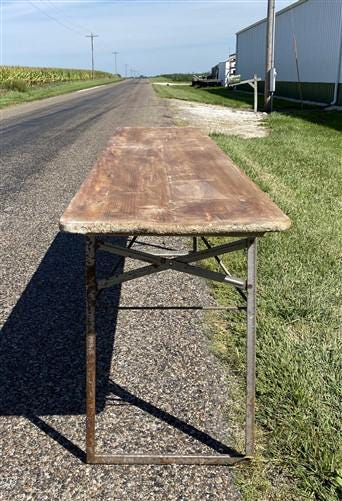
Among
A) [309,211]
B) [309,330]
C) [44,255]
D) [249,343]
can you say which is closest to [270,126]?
[309,211]

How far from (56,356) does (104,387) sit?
0.43 metres

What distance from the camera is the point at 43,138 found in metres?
13.0

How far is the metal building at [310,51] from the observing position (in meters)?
21.1

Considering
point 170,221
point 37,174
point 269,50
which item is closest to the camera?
point 170,221

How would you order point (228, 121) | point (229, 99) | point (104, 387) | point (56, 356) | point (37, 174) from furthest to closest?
point (229, 99) < point (228, 121) < point (37, 174) < point (56, 356) < point (104, 387)

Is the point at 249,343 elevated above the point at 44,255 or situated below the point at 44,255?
above

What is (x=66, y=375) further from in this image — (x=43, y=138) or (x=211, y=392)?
(x=43, y=138)

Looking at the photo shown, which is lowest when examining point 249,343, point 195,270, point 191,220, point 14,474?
point 14,474

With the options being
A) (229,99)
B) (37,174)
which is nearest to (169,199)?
(37,174)

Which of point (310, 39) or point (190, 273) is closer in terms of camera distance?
point (190, 273)

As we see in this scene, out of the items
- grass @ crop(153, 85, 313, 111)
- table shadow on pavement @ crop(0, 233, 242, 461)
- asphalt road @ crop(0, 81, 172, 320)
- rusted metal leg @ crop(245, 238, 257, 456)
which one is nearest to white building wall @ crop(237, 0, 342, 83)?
grass @ crop(153, 85, 313, 111)

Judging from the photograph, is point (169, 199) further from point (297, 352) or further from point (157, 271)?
point (297, 352)

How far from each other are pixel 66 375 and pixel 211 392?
0.79 meters

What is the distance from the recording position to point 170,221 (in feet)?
6.09
